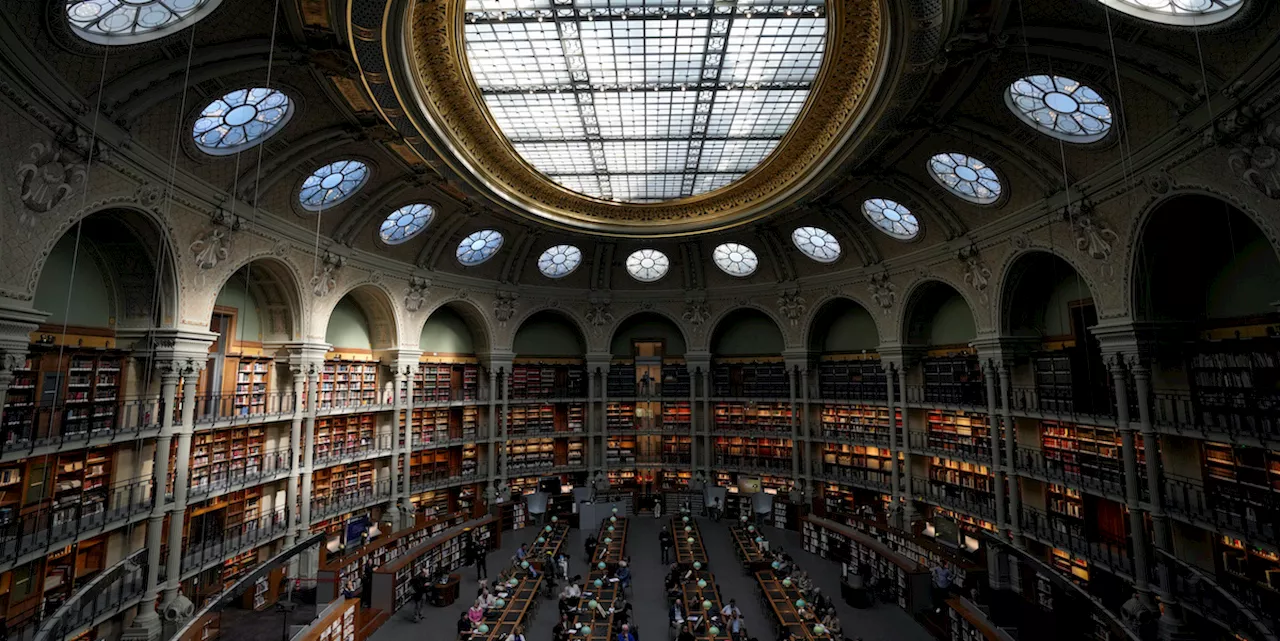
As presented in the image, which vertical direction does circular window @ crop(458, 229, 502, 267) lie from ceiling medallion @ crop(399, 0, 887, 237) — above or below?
below

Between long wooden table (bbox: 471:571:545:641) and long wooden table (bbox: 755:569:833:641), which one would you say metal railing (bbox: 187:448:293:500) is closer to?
long wooden table (bbox: 471:571:545:641)

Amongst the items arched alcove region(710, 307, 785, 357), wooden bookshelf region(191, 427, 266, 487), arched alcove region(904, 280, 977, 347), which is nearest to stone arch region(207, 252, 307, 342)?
wooden bookshelf region(191, 427, 266, 487)

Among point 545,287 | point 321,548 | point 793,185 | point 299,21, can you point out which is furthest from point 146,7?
point 545,287

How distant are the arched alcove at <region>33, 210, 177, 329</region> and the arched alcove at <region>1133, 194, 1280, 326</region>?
19555 millimetres

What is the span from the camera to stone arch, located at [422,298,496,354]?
22.8 m

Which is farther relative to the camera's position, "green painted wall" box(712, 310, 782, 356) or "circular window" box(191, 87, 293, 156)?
"green painted wall" box(712, 310, 782, 356)

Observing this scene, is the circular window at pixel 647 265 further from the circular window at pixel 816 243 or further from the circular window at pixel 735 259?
the circular window at pixel 816 243

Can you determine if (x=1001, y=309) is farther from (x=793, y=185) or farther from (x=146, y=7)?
(x=146, y=7)

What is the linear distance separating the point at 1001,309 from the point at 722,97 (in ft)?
31.6

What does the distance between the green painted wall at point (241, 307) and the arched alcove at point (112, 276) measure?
2775 millimetres

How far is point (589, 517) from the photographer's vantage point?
22062mm

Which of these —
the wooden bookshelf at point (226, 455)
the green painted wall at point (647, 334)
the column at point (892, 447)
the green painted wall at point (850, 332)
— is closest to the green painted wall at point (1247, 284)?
the column at point (892, 447)

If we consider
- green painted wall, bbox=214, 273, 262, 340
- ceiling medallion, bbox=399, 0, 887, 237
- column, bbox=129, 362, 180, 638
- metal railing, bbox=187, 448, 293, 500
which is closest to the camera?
ceiling medallion, bbox=399, 0, 887, 237

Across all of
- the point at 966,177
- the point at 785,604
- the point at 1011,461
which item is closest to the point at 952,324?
the point at 1011,461
